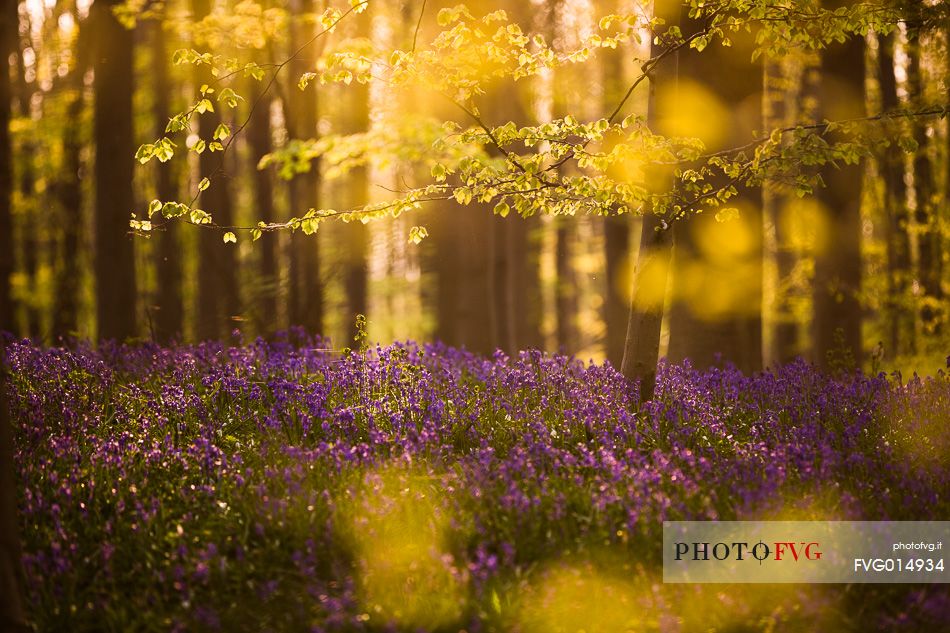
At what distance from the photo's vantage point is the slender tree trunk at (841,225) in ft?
36.2

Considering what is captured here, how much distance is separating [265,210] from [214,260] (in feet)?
9.15

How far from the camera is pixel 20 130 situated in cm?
2033

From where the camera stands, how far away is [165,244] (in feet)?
47.0

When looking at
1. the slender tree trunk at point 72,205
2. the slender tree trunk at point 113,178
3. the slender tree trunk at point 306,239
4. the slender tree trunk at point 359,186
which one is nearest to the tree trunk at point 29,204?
the slender tree trunk at point 72,205

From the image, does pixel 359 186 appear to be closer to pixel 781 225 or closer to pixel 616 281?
pixel 616 281

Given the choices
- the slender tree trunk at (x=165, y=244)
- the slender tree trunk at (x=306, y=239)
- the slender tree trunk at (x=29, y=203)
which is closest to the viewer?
the slender tree trunk at (x=306, y=239)

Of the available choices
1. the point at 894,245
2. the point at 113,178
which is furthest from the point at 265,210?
the point at 894,245

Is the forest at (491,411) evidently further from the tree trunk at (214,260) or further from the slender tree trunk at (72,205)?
the slender tree trunk at (72,205)

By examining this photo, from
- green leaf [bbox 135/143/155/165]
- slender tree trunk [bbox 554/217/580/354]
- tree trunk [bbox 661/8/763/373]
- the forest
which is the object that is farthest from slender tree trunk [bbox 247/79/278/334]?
slender tree trunk [bbox 554/217/580/354]

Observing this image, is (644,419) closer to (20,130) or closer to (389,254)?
(389,254)

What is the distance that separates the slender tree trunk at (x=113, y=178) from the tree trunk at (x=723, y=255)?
7.61 metres

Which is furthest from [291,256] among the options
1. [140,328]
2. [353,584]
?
[353,584]

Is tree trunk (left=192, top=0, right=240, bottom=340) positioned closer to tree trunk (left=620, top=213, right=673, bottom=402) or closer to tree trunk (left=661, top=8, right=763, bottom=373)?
tree trunk (left=661, top=8, right=763, bottom=373)

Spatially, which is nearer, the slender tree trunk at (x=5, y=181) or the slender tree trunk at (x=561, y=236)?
the slender tree trunk at (x=5, y=181)
